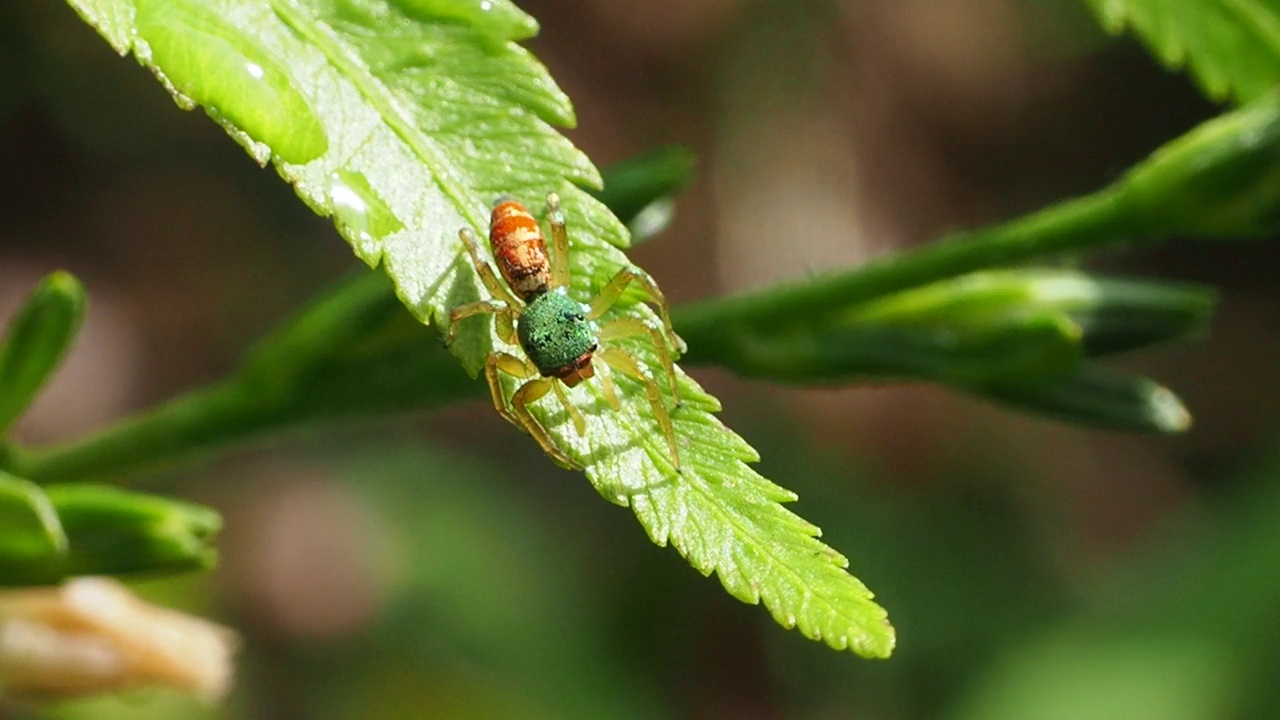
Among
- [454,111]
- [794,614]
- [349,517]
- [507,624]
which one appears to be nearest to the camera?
[794,614]

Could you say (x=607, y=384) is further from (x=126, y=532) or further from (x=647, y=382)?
(x=126, y=532)

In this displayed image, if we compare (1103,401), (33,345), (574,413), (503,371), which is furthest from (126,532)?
(1103,401)

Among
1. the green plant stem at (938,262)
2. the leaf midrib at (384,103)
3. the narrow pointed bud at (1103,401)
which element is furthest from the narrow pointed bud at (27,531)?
the narrow pointed bud at (1103,401)

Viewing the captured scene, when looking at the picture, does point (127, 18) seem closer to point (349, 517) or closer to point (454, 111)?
point (454, 111)

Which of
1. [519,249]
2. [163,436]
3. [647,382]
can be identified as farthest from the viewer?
[163,436]

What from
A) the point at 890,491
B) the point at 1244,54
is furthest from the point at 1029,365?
the point at 890,491

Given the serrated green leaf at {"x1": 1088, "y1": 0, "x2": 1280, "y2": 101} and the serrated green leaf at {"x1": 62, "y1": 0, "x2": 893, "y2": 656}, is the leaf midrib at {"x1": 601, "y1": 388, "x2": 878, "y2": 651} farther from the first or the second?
the serrated green leaf at {"x1": 1088, "y1": 0, "x2": 1280, "y2": 101}
